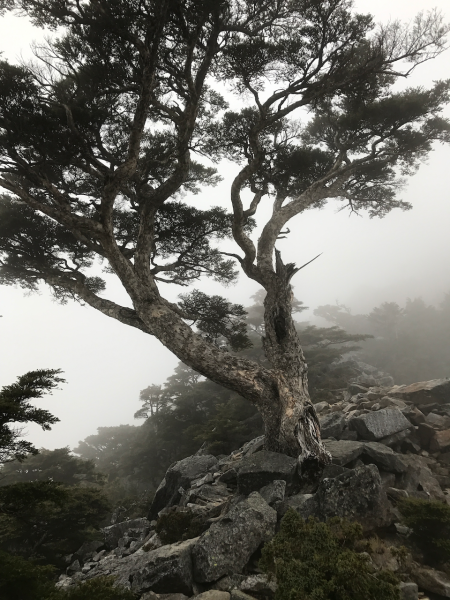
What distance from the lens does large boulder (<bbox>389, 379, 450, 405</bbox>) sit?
10.3 m

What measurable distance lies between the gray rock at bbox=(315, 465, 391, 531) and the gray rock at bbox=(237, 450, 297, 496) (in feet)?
5.06

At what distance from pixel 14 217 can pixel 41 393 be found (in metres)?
7.26

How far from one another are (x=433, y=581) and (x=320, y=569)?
176 centimetres

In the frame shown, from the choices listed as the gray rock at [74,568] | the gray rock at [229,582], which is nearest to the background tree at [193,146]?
the gray rock at [229,582]

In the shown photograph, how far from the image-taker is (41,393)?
4.52 m

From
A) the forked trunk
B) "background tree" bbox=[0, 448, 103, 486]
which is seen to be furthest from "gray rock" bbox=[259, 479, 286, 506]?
"background tree" bbox=[0, 448, 103, 486]

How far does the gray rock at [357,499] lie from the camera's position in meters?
4.57

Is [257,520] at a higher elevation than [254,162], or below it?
below

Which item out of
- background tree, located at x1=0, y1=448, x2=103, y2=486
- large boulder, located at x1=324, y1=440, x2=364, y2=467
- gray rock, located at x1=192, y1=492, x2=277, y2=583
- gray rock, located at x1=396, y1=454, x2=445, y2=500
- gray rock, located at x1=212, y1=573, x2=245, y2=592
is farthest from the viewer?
background tree, located at x1=0, y1=448, x2=103, y2=486

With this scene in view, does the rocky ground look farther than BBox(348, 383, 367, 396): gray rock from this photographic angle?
No

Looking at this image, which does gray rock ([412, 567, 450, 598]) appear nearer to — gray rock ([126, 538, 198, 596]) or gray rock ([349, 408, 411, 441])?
gray rock ([126, 538, 198, 596])

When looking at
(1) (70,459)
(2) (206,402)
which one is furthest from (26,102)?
(2) (206,402)

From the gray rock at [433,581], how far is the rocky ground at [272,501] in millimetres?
10

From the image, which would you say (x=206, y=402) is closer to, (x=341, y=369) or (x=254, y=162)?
(x=341, y=369)
